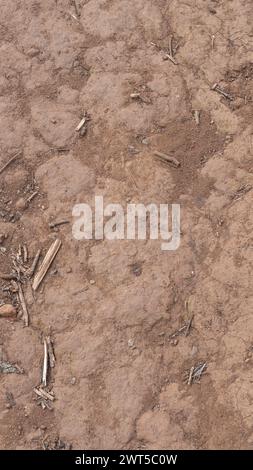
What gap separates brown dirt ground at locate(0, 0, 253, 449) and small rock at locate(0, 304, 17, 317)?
0.10 ft

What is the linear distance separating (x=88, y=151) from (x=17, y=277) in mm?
664

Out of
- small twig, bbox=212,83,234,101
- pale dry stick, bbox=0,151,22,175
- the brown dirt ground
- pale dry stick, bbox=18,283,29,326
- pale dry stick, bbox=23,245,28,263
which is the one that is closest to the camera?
the brown dirt ground

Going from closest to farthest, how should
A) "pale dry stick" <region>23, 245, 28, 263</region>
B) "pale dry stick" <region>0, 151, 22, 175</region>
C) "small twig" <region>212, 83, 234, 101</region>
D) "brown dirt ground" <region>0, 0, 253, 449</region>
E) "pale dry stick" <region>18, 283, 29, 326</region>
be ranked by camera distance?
"brown dirt ground" <region>0, 0, 253, 449</region>, "pale dry stick" <region>18, 283, 29, 326</region>, "pale dry stick" <region>23, 245, 28, 263</region>, "pale dry stick" <region>0, 151, 22, 175</region>, "small twig" <region>212, 83, 234, 101</region>

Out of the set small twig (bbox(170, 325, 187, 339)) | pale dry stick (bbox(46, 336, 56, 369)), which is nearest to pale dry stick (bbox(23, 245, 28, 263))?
pale dry stick (bbox(46, 336, 56, 369))

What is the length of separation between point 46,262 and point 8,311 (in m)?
0.26

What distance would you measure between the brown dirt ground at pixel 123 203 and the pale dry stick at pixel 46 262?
0.09 feet

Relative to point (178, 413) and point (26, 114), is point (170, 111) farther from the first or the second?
point (178, 413)

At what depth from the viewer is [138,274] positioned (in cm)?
245

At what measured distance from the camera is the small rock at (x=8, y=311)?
2.40 metres

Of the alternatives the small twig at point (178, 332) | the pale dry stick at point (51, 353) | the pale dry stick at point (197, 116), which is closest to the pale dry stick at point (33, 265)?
the pale dry stick at point (51, 353)

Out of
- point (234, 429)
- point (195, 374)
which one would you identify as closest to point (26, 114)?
point (195, 374)

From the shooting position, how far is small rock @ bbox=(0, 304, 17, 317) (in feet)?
7.87

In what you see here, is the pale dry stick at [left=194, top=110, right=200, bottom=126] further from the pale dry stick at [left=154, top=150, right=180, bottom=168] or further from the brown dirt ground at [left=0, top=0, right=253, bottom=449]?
the pale dry stick at [left=154, top=150, right=180, bottom=168]

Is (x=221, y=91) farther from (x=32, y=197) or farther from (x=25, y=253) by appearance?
(x=25, y=253)
